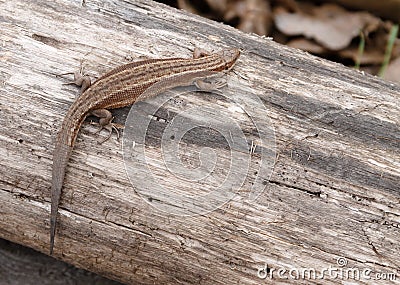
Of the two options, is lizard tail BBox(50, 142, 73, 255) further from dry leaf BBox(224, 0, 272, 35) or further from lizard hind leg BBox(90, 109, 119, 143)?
dry leaf BBox(224, 0, 272, 35)

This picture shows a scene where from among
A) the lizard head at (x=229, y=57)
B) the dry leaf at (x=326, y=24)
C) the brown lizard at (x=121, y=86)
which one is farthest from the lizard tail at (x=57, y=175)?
the dry leaf at (x=326, y=24)

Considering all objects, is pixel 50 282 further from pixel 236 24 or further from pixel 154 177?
pixel 236 24

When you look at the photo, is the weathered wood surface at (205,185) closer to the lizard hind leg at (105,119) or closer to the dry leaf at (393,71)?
the lizard hind leg at (105,119)

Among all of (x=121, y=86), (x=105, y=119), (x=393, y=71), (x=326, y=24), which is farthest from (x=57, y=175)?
(x=393, y=71)

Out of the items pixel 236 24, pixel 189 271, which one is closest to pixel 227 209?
pixel 189 271

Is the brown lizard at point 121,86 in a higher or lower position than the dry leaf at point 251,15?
lower

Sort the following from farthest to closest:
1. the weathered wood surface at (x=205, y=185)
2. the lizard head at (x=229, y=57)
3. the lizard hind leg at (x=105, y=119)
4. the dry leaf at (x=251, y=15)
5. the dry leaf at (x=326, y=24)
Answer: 1. the dry leaf at (x=251, y=15)
2. the dry leaf at (x=326, y=24)
3. the lizard head at (x=229, y=57)
4. the lizard hind leg at (x=105, y=119)
5. the weathered wood surface at (x=205, y=185)

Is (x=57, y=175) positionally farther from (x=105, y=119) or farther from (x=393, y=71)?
(x=393, y=71)

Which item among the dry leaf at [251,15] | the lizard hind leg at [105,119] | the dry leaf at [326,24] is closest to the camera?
the lizard hind leg at [105,119]
